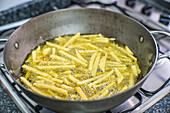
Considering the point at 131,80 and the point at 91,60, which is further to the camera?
the point at 91,60

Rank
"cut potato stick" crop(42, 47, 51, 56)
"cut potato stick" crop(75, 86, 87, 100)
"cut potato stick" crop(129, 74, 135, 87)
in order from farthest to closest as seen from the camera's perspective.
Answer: "cut potato stick" crop(42, 47, 51, 56), "cut potato stick" crop(129, 74, 135, 87), "cut potato stick" crop(75, 86, 87, 100)

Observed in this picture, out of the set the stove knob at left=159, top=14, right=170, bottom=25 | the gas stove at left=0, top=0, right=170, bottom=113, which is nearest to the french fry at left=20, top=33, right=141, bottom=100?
the gas stove at left=0, top=0, right=170, bottom=113

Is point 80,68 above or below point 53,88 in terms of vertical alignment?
Result: above

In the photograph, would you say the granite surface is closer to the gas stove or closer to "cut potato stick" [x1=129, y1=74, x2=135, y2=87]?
the gas stove

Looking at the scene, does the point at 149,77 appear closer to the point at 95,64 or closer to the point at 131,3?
the point at 95,64

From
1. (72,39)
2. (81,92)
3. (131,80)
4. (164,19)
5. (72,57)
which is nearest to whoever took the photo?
(81,92)

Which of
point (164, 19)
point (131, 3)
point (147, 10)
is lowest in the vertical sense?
point (164, 19)

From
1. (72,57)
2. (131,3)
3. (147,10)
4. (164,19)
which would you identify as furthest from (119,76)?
(131,3)

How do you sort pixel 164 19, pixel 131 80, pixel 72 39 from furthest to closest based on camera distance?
1. pixel 164 19
2. pixel 72 39
3. pixel 131 80

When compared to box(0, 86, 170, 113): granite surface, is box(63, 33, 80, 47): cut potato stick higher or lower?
higher
